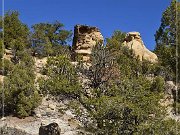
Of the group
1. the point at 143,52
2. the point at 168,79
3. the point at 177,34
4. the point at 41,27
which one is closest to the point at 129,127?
the point at 177,34

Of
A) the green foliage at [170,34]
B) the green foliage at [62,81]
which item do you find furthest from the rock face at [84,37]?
the green foliage at [62,81]

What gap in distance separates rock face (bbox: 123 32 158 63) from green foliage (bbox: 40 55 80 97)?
2521 cm

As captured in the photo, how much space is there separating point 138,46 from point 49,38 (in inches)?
527

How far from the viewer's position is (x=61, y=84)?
23.6 metres

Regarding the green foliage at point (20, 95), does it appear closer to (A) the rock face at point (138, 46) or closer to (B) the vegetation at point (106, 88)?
(B) the vegetation at point (106, 88)

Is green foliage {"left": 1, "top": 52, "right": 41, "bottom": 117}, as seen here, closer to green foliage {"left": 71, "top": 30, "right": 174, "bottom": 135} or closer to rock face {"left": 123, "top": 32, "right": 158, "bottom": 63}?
green foliage {"left": 71, "top": 30, "right": 174, "bottom": 135}

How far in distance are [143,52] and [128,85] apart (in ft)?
106

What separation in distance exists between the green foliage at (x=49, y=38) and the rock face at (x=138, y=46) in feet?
27.3

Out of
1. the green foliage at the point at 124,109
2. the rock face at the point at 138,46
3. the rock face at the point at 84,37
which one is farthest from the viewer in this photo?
the rock face at the point at 138,46

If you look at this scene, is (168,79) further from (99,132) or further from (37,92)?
(99,132)

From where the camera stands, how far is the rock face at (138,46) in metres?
51.5

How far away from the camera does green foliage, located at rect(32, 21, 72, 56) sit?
52250 mm

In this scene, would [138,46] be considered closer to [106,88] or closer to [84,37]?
[84,37]

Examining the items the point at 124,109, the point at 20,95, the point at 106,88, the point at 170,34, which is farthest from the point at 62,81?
the point at 170,34
